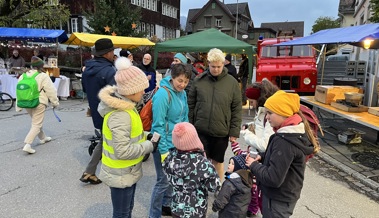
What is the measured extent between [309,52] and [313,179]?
6704mm

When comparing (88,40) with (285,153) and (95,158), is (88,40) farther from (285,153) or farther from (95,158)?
(285,153)

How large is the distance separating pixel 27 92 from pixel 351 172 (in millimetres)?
5639

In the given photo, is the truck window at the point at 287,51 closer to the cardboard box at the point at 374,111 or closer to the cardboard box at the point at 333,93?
the cardboard box at the point at 333,93

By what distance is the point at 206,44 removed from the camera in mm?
8148

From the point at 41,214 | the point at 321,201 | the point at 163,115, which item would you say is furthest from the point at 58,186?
the point at 321,201

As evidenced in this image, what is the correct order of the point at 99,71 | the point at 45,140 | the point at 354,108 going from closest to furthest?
the point at 99,71, the point at 354,108, the point at 45,140

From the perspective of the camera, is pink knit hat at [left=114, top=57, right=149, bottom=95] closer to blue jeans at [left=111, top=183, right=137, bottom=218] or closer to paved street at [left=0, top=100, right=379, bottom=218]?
blue jeans at [left=111, top=183, right=137, bottom=218]

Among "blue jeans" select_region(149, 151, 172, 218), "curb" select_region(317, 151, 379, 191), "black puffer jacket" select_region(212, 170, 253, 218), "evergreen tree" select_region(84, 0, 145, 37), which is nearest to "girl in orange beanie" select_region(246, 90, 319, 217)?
"black puffer jacket" select_region(212, 170, 253, 218)

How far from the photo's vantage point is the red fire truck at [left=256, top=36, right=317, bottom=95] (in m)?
9.38

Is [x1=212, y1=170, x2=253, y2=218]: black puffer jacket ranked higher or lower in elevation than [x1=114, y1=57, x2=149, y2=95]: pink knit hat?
lower

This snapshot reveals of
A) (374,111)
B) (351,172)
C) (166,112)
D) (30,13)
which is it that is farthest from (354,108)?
(30,13)

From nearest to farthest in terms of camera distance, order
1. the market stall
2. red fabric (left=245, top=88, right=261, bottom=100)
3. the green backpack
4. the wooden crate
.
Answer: red fabric (left=245, top=88, right=261, bottom=100), the green backpack, the wooden crate, the market stall

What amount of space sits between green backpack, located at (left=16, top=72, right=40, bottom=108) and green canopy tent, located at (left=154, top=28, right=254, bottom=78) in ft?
13.0

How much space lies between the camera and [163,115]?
9.26 ft
